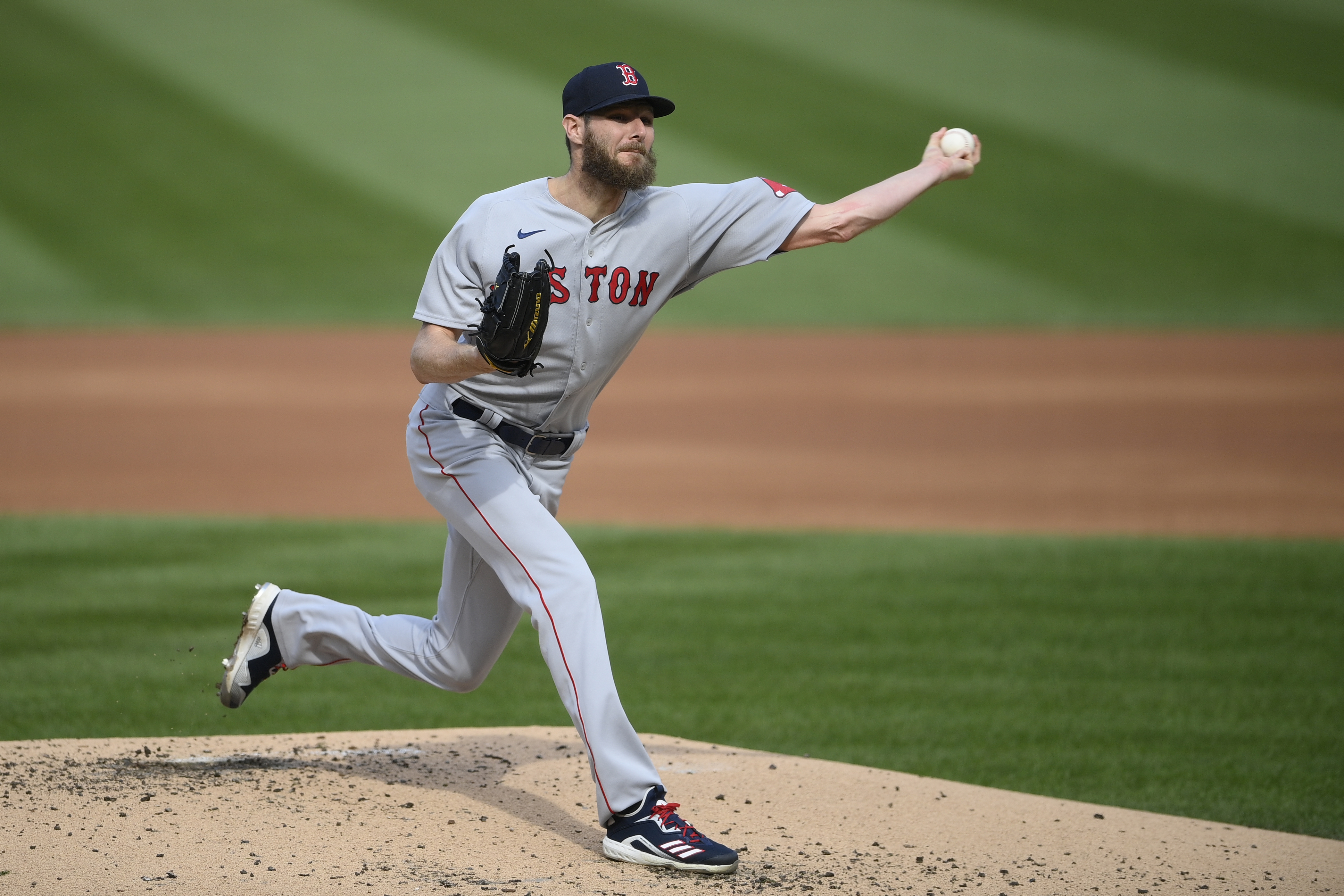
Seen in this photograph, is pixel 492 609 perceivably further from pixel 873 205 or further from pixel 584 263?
pixel 873 205

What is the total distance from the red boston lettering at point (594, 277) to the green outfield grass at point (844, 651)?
80.6 inches

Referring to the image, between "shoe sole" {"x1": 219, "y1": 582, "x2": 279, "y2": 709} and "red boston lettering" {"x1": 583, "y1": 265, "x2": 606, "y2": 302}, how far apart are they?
1.47 m

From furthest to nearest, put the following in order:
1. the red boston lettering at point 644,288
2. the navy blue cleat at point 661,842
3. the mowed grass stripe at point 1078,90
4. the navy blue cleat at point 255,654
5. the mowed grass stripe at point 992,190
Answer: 1. the mowed grass stripe at point 1078,90
2. the mowed grass stripe at point 992,190
3. the navy blue cleat at point 255,654
4. the red boston lettering at point 644,288
5. the navy blue cleat at point 661,842

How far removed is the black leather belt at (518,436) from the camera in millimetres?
4305

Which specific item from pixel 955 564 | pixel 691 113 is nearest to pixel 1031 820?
pixel 955 564

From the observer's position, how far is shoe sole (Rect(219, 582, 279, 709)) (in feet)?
15.7

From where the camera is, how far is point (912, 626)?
709 centimetres

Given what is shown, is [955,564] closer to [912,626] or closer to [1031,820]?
[912,626]

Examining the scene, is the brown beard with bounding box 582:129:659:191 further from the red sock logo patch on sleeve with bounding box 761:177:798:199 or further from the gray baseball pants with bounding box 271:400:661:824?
the gray baseball pants with bounding box 271:400:661:824

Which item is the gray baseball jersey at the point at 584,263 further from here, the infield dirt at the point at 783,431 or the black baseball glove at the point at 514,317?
the infield dirt at the point at 783,431

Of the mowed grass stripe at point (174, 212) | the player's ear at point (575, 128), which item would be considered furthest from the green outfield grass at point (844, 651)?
the mowed grass stripe at point (174, 212)

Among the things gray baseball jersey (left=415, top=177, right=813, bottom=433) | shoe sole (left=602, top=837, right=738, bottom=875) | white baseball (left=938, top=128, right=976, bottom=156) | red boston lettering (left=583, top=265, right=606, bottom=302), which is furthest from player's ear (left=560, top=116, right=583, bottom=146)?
shoe sole (left=602, top=837, right=738, bottom=875)

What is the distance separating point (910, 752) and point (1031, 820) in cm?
100

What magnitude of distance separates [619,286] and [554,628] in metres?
0.99
